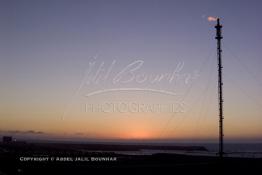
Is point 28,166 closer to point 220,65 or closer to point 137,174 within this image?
point 137,174

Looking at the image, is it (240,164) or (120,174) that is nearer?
(120,174)

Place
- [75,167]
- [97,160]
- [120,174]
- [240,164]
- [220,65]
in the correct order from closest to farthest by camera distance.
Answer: [220,65] → [120,174] → [75,167] → [240,164] → [97,160]

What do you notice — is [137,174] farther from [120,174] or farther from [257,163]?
[257,163]

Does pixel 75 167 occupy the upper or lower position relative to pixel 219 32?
lower

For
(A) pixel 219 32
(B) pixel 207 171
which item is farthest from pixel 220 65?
(B) pixel 207 171

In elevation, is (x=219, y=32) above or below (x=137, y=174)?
above

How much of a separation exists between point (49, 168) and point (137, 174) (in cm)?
1031

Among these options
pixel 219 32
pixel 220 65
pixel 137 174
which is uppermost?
Result: pixel 219 32

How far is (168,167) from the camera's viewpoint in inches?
1745

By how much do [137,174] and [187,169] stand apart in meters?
6.98

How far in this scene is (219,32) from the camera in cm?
2992

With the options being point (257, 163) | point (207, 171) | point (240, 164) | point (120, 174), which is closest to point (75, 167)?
point (120, 174)

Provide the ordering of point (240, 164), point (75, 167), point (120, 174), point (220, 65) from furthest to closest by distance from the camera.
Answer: point (240, 164), point (75, 167), point (120, 174), point (220, 65)

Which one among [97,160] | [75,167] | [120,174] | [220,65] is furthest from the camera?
[97,160]
